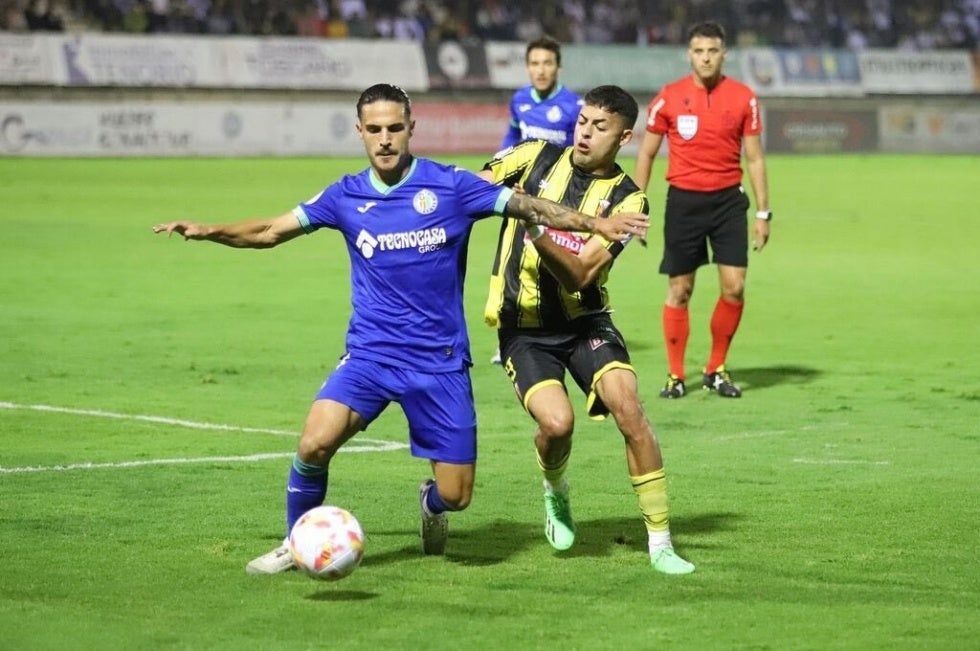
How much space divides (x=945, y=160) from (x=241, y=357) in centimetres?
3204

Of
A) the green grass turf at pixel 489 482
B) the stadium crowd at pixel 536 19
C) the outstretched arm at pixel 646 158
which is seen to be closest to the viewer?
the green grass turf at pixel 489 482

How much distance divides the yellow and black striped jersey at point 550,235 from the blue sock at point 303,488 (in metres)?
1.17

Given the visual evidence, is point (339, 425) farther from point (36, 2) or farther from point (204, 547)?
point (36, 2)

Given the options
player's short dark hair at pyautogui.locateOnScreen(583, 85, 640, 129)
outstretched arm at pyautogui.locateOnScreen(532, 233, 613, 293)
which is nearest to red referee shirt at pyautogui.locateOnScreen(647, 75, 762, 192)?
player's short dark hair at pyautogui.locateOnScreen(583, 85, 640, 129)

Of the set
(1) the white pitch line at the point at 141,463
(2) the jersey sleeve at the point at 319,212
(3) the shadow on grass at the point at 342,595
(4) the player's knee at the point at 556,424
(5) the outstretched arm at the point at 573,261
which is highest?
(2) the jersey sleeve at the point at 319,212

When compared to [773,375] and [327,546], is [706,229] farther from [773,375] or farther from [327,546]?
[327,546]

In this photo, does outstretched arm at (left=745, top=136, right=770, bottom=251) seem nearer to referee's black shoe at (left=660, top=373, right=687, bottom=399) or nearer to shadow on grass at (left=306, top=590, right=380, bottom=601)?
referee's black shoe at (left=660, top=373, right=687, bottom=399)

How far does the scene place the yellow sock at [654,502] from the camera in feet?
23.2

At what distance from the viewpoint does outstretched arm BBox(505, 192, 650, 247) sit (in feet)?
21.6

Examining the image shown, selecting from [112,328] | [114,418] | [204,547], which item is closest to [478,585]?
[204,547]

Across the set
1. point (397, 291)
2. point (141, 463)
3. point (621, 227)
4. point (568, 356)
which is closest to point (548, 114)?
point (141, 463)

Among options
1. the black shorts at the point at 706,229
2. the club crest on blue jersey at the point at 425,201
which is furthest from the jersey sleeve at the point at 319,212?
the black shorts at the point at 706,229

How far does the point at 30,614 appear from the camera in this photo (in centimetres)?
619

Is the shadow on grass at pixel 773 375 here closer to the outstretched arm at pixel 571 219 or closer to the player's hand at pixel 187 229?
the outstretched arm at pixel 571 219
